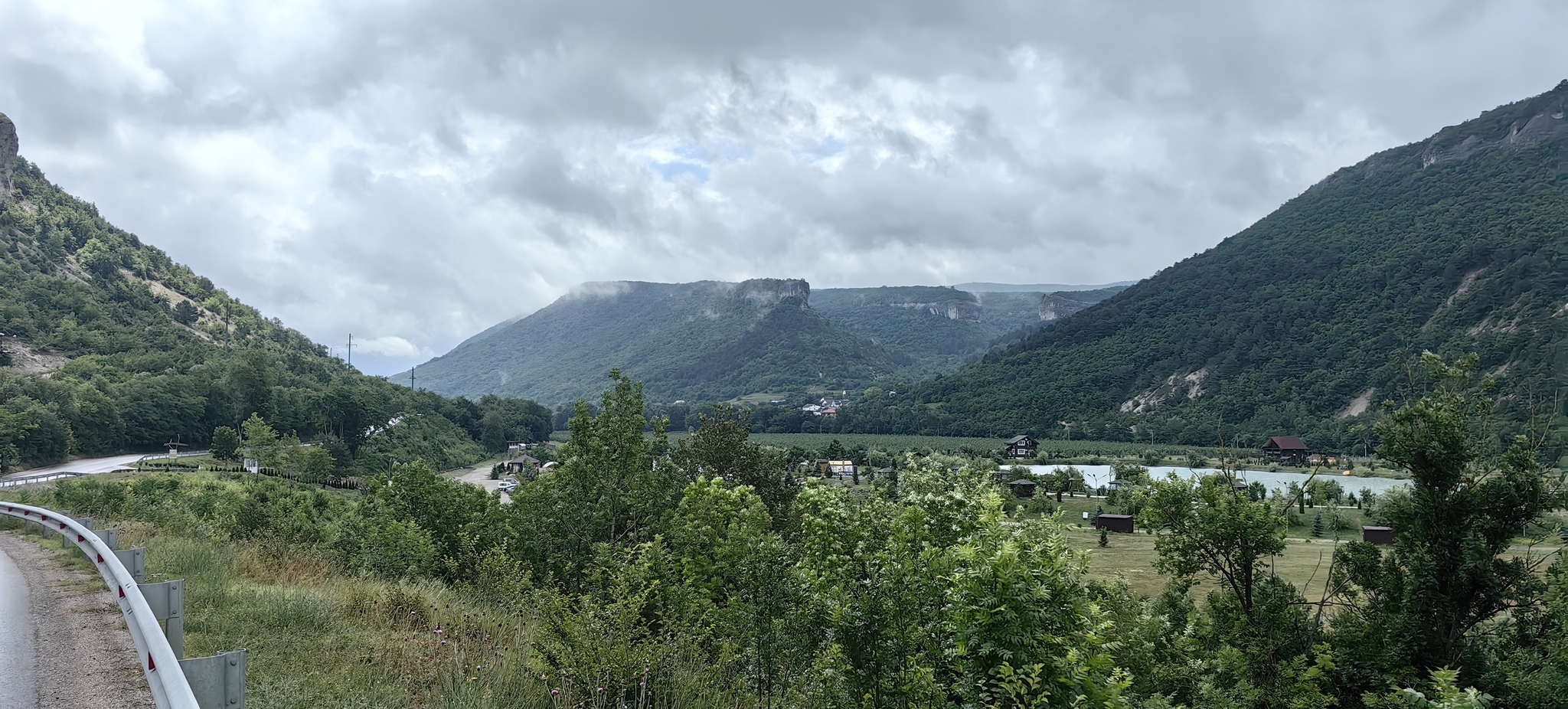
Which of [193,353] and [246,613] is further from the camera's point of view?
[193,353]

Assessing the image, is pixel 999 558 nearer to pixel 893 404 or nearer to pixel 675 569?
pixel 675 569

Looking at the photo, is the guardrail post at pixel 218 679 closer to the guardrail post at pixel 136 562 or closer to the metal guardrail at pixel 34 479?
the guardrail post at pixel 136 562

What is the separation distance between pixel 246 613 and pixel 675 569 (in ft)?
17.8

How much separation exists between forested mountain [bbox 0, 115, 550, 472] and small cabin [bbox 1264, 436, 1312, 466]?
304 feet

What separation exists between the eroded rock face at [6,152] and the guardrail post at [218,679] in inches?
5376

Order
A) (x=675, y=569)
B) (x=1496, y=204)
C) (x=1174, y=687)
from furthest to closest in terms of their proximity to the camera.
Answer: (x=1496, y=204) < (x=1174, y=687) < (x=675, y=569)

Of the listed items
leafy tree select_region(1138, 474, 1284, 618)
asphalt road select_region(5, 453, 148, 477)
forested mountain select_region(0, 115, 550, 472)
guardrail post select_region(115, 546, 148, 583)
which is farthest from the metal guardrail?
→ leafy tree select_region(1138, 474, 1284, 618)

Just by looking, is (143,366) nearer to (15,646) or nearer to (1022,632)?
(15,646)

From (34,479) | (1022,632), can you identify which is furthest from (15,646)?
(34,479)

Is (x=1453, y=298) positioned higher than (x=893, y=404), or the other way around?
(x=1453, y=298)

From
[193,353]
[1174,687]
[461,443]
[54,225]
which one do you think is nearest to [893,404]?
[461,443]

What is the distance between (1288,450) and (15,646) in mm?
102063

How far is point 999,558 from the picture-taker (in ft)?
18.3

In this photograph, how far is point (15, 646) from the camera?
5977 mm
